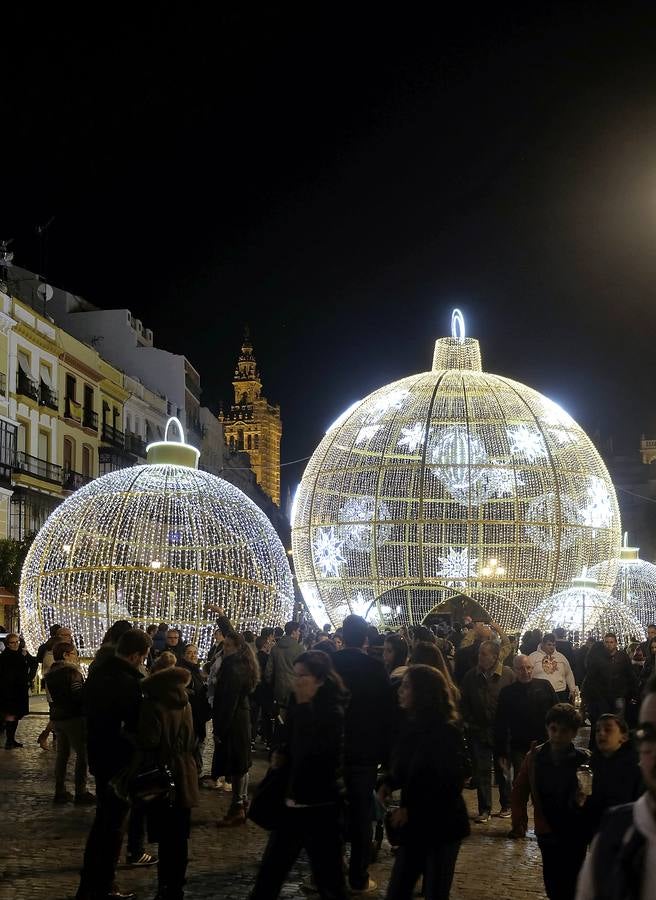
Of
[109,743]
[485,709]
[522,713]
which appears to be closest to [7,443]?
[485,709]

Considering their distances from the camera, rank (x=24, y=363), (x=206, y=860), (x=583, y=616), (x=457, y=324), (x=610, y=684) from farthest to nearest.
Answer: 1. (x=24, y=363)
2. (x=457, y=324)
3. (x=583, y=616)
4. (x=610, y=684)
5. (x=206, y=860)

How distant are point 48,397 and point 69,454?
3.32 meters

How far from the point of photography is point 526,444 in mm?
19953

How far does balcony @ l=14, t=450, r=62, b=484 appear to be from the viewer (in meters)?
36.2

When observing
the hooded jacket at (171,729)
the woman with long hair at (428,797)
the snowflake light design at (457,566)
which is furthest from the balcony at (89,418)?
the woman with long hair at (428,797)

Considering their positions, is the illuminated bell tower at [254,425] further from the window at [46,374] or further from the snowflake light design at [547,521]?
A: the snowflake light design at [547,521]

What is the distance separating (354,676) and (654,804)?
4823 millimetres

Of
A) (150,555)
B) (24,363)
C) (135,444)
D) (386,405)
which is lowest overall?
(150,555)

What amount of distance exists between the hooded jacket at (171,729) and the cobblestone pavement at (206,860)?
0.84 metres

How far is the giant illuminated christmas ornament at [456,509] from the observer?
1986 centimetres

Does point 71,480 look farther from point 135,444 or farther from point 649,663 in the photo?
point 649,663

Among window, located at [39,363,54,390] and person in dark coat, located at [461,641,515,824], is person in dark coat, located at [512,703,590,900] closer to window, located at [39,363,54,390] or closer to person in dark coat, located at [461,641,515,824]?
person in dark coat, located at [461,641,515,824]

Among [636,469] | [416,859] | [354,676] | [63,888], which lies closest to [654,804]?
[416,859]

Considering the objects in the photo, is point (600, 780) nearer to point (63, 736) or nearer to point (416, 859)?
point (416, 859)
